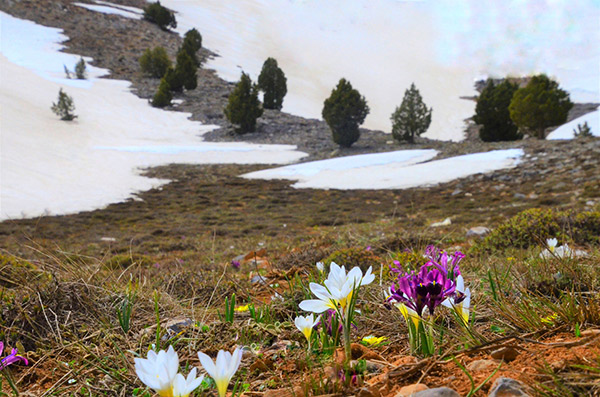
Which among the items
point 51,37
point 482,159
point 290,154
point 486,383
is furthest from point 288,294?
point 51,37

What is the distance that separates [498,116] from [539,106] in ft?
13.8

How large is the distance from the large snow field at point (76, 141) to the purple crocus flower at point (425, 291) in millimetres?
12996

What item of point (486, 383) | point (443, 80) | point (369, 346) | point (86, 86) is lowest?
point (369, 346)

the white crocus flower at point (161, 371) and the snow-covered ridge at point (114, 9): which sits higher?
the snow-covered ridge at point (114, 9)

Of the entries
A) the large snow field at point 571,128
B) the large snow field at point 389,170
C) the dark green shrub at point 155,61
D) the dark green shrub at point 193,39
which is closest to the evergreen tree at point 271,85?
the dark green shrub at point 155,61

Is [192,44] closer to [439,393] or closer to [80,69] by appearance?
[80,69]

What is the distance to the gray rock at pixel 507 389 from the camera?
931 mm

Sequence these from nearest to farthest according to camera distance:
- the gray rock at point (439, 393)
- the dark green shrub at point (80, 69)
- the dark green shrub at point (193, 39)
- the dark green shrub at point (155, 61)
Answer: the gray rock at point (439, 393)
the dark green shrub at point (80, 69)
the dark green shrub at point (155, 61)
the dark green shrub at point (193, 39)

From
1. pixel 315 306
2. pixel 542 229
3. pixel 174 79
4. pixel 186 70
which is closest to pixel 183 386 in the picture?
pixel 315 306

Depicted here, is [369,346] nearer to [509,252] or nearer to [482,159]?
[509,252]

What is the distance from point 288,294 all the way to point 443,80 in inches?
2412

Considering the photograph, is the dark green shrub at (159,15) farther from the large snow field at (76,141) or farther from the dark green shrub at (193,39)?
the large snow field at (76,141)

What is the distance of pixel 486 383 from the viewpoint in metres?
1.04

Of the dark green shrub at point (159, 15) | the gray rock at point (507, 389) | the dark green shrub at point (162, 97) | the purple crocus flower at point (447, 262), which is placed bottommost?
the gray rock at point (507, 389)
